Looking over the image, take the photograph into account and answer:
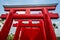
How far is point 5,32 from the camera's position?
73.7 inches

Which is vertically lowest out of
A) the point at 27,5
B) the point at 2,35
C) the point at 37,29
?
the point at 2,35

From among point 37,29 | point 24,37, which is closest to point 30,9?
point 24,37

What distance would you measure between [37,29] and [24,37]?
0.59 m

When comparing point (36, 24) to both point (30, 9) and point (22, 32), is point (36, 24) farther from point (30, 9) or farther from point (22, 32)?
point (30, 9)

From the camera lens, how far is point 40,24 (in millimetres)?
4297

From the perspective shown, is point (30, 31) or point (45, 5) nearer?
point (45, 5)

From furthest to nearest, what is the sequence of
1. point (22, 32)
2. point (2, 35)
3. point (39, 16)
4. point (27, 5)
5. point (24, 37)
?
point (22, 32), point (24, 37), point (27, 5), point (39, 16), point (2, 35)

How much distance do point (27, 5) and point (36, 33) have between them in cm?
185

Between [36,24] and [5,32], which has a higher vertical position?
[36,24]

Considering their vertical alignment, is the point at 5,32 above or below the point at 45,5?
below

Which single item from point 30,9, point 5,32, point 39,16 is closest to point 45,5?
point 30,9

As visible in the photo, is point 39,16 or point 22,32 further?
point 22,32

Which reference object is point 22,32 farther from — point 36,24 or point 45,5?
point 45,5

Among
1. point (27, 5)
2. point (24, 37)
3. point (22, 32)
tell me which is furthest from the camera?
point (22, 32)
